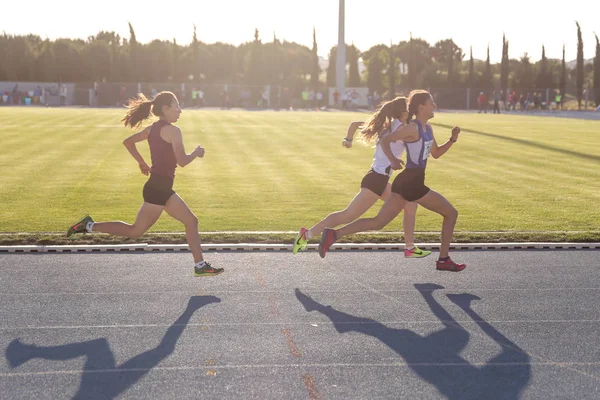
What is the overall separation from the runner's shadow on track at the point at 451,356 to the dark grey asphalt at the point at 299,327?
15 millimetres

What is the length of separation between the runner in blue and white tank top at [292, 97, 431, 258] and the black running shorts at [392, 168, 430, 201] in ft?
1.06

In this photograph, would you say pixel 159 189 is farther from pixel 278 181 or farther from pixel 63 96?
pixel 63 96

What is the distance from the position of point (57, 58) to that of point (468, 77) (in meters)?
40.7

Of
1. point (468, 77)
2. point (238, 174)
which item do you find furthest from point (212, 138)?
point (468, 77)

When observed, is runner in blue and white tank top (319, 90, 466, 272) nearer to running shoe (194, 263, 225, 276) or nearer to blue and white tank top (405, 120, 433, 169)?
blue and white tank top (405, 120, 433, 169)

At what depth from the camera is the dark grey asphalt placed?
518cm

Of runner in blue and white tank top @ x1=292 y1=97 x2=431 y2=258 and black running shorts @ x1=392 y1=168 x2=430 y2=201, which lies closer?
black running shorts @ x1=392 y1=168 x2=430 y2=201

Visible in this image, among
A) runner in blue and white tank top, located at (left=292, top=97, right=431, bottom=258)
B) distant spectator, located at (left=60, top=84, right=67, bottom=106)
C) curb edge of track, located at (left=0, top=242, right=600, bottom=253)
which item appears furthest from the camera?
distant spectator, located at (left=60, top=84, right=67, bottom=106)

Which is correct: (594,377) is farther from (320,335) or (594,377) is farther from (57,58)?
(57,58)

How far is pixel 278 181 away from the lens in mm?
16391

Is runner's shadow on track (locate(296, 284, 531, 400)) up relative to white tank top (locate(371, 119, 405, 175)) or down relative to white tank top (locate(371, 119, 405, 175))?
down

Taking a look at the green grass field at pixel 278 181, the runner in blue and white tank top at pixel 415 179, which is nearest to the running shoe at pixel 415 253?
the runner in blue and white tank top at pixel 415 179

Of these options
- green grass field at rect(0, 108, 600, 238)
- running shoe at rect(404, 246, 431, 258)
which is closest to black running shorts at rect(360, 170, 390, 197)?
running shoe at rect(404, 246, 431, 258)

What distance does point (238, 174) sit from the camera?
17656 millimetres
